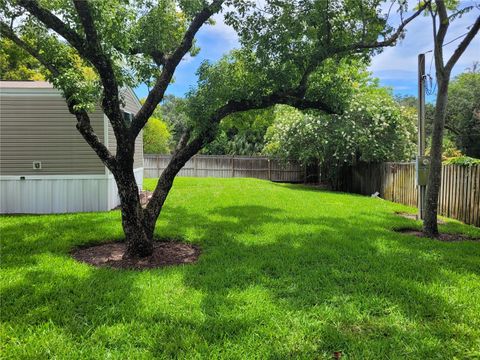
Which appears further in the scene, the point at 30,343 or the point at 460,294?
the point at 460,294

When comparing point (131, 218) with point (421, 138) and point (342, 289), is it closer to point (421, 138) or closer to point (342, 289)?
point (342, 289)

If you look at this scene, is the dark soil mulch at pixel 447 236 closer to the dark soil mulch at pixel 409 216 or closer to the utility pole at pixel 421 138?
the utility pole at pixel 421 138

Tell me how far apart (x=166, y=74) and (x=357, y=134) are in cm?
998

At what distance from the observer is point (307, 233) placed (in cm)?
657

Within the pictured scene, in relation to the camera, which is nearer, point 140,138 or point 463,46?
point 463,46

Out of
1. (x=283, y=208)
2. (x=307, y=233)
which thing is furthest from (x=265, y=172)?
(x=307, y=233)

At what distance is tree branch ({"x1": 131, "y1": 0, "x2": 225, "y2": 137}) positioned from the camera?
203 inches

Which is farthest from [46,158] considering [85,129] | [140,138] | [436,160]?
[436,160]

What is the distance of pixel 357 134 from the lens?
13.6 metres

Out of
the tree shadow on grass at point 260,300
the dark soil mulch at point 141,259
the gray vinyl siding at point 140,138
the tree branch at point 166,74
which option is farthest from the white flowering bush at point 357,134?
the dark soil mulch at point 141,259

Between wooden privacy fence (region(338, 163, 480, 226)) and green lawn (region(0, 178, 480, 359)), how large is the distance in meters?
2.49

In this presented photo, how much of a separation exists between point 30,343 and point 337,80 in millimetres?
5574

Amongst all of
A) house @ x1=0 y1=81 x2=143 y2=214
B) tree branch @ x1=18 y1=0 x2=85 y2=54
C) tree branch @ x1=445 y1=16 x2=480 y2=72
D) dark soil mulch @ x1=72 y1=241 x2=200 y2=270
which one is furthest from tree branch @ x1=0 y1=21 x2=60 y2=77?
tree branch @ x1=445 y1=16 x2=480 y2=72

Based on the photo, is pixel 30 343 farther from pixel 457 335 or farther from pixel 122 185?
pixel 457 335
